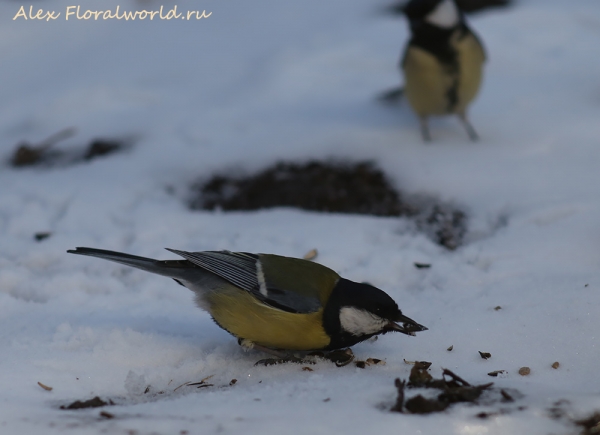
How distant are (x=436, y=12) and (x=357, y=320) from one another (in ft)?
9.52

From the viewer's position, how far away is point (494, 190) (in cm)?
415

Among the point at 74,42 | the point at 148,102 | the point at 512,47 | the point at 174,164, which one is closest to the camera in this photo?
the point at 174,164

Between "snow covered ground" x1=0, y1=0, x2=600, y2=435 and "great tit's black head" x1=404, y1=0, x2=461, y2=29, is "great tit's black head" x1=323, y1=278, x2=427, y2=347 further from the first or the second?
"great tit's black head" x1=404, y1=0, x2=461, y2=29

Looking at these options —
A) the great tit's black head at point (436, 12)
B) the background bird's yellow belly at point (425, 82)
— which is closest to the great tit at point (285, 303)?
the background bird's yellow belly at point (425, 82)

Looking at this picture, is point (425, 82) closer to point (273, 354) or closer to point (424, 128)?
point (424, 128)

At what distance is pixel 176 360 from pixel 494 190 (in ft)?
7.99

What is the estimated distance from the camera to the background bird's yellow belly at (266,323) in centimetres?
246

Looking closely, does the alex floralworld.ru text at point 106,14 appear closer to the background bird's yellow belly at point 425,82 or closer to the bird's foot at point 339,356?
the background bird's yellow belly at point 425,82

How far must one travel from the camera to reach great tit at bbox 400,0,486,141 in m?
4.64

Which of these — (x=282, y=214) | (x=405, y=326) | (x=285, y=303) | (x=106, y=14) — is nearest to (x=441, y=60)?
(x=282, y=214)

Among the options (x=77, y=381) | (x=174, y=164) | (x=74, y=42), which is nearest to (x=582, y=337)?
(x=77, y=381)

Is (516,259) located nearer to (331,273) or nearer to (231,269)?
(331,273)

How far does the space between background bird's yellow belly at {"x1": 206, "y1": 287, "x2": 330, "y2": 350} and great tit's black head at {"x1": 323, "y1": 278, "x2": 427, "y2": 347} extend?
0.15ft

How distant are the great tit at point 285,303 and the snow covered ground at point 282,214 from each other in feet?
0.44
